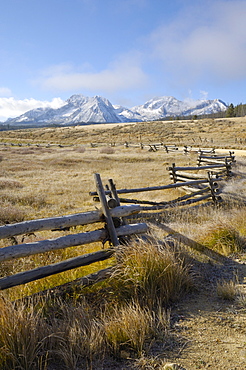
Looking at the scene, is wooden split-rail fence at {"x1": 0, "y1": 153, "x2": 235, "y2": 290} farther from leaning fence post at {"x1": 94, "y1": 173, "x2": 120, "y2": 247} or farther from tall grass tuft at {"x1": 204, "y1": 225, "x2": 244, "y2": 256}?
tall grass tuft at {"x1": 204, "y1": 225, "x2": 244, "y2": 256}

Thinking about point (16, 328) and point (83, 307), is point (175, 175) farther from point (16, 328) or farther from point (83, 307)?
point (16, 328)

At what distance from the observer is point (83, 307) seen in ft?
10.1

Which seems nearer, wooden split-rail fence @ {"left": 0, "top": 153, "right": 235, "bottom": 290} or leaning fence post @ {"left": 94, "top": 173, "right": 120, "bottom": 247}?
wooden split-rail fence @ {"left": 0, "top": 153, "right": 235, "bottom": 290}

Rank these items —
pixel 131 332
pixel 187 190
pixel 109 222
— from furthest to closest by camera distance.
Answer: pixel 187 190 < pixel 109 222 < pixel 131 332

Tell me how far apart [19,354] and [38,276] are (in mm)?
1177

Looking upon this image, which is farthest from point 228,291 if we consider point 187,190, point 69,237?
point 187,190

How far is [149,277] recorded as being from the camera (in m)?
3.44

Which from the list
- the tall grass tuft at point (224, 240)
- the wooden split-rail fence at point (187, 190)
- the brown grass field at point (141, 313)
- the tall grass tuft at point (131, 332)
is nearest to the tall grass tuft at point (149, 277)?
the brown grass field at point (141, 313)

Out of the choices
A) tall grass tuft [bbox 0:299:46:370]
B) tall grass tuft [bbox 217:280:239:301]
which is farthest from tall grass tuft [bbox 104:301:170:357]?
tall grass tuft [bbox 217:280:239:301]

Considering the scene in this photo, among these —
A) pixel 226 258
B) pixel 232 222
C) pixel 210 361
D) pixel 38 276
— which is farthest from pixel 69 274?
pixel 232 222

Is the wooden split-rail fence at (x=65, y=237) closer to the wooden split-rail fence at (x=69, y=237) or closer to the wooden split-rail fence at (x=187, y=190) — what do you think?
the wooden split-rail fence at (x=69, y=237)

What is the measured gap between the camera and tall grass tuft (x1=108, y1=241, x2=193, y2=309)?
3.33 metres

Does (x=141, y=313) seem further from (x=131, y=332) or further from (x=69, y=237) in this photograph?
(x=69, y=237)

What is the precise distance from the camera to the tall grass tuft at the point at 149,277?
10.9ft
